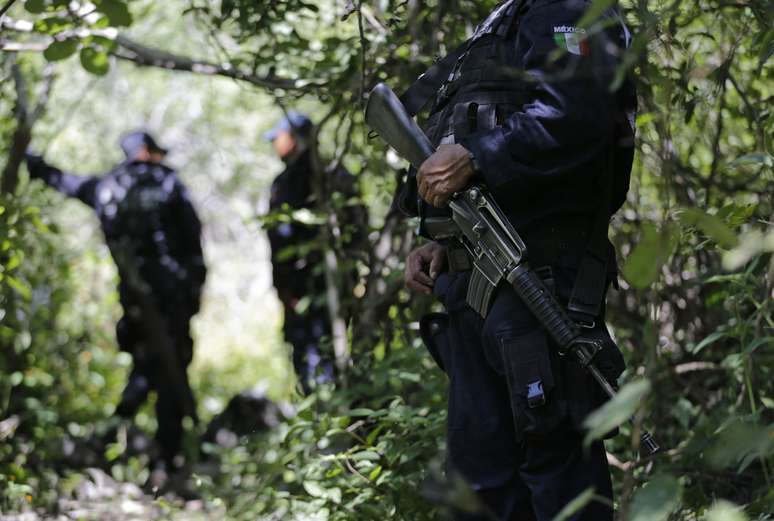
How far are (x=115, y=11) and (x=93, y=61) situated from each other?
576 millimetres

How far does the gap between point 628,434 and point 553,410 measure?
1.41 metres

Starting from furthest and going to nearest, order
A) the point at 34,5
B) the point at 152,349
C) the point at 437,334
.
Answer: the point at 152,349 < the point at 34,5 < the point at 437,334

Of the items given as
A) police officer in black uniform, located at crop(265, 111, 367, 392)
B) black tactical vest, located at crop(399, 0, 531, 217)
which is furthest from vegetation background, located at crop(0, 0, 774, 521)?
police officer in black uniform, located at crop(265, 111, 367, 392)

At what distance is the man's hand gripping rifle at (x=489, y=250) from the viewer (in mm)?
2248

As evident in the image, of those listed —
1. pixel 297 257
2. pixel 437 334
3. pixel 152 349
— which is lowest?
pixel 152 349

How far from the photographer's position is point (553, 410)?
223cm

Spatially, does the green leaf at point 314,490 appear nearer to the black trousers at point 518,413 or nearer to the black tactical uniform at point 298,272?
the black trousers at point 518,413

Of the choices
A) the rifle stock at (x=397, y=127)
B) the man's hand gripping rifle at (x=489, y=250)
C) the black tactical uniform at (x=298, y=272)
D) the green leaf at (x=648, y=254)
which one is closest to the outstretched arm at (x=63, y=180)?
the black tactical uniform at (x=298, y=272)

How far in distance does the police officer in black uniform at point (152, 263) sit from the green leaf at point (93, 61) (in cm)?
369

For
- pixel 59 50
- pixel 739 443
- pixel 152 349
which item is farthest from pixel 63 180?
pixel 739 443

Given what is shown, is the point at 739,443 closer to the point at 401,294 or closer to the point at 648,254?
the point at 648,254

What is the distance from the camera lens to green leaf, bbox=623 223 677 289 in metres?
1.35

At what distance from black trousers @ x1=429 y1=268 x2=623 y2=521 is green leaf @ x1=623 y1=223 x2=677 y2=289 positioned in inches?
32.8

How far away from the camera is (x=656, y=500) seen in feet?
4.23
